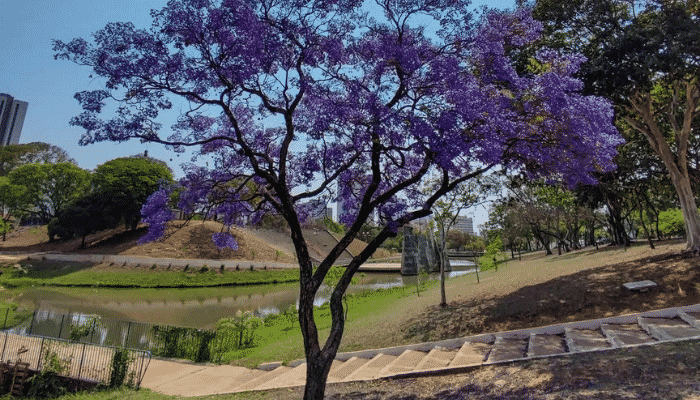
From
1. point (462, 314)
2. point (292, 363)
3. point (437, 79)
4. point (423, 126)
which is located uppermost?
point (437, 79)

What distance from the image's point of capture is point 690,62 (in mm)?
11047

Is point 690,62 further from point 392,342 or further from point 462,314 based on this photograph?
point 392,342

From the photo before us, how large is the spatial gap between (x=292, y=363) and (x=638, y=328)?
28.2 feet

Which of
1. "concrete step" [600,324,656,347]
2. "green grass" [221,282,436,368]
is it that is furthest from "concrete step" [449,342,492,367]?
"green grass" [221,282,436,368]

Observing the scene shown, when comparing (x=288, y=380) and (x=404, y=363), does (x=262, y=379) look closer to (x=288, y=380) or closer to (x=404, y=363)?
(x=288, y=380)

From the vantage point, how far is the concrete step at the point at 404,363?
8373 millimetres

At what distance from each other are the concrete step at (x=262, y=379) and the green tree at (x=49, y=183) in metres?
59.1

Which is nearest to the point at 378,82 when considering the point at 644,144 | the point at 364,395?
the point at 364,395

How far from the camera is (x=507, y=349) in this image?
826 centimetres

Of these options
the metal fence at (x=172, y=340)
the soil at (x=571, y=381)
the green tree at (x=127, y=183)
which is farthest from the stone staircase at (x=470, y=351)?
the green tree at (x=127, y=183)

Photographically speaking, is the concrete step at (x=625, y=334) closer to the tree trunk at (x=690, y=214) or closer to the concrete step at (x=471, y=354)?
the concrete step at (x=471, y=354)

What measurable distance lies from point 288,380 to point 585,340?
6802 mm

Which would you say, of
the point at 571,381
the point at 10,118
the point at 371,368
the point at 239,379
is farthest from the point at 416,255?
the point at 10,118

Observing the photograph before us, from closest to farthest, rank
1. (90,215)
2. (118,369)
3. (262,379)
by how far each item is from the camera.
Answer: (262,379)
(118,369)
(90,215)
